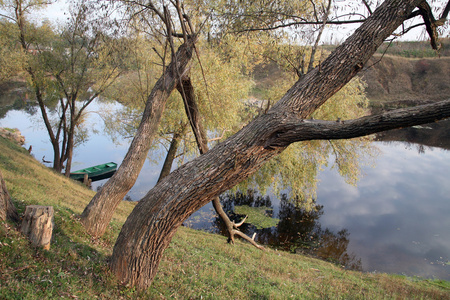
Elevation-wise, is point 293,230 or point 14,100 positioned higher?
point 14,100

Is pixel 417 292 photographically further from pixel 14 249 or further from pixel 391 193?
pixel 391 193

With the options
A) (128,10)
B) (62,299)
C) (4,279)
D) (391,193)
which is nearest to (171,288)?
(62,299)

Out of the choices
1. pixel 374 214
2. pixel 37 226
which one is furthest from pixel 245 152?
pixel 374 214

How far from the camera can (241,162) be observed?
3857 mm

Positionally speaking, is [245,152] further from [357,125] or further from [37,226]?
[37,226]

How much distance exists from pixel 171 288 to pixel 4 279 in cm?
217

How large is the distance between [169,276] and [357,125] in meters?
3.79

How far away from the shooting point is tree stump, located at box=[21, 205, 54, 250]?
444 centimetres

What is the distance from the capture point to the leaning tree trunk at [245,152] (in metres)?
3.83

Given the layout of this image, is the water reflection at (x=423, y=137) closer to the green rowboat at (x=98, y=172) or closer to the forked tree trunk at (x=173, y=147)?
the forked tree trunk at (x=173, y=147)

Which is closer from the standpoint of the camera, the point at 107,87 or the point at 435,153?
the point at 107,87

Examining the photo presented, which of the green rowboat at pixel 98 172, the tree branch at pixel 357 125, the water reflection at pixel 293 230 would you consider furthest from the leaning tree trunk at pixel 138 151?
the green rowboat at pixel 98 172

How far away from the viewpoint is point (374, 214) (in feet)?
57.8

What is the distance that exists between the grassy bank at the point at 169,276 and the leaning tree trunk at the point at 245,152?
23.6 inches
